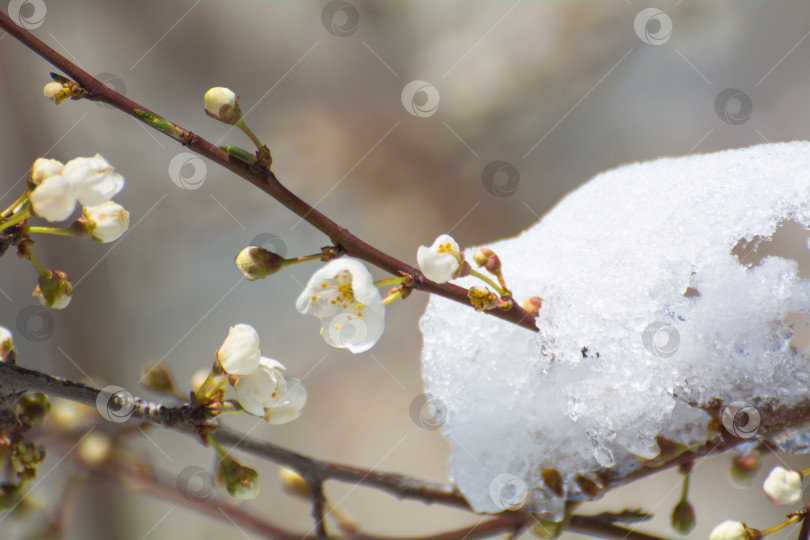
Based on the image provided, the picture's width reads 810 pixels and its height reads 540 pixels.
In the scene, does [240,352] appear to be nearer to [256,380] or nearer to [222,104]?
[256,380]

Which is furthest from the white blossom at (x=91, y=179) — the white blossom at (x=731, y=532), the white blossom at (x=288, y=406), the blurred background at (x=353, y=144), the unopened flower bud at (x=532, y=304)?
the blurred background at (x=353, y=144)

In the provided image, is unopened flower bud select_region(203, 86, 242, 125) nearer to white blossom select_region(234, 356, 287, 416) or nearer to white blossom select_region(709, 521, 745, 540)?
white blossom select_region(234, 356, 287, 416)

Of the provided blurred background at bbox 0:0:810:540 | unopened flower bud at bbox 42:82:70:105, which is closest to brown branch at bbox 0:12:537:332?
unopened flower bud at bbox 42:82:70:105

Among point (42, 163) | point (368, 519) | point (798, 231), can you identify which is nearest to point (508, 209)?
point (798, 231)

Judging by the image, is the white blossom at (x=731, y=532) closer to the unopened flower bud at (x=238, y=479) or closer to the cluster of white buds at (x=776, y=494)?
the cluster of white buds at (x=776, y=494)

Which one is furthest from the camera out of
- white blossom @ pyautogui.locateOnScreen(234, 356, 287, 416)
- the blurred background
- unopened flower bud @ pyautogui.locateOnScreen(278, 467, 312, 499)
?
the blurred background

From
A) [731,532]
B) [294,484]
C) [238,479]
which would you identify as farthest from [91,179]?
[731,532]
